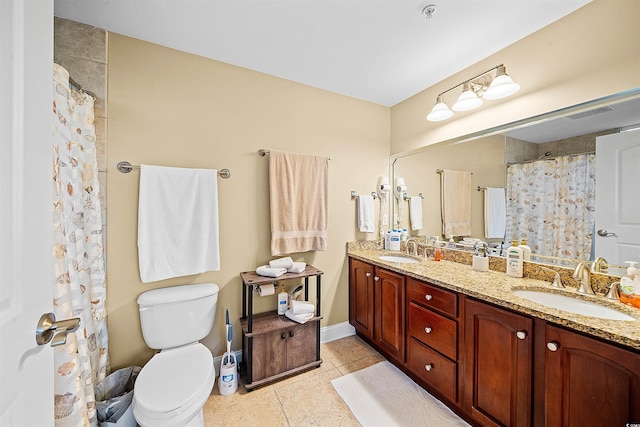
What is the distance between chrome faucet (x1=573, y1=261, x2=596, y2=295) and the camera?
1310 mm

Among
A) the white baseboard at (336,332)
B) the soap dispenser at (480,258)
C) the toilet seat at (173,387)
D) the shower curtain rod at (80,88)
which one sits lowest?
the white baseboard at (336,332)

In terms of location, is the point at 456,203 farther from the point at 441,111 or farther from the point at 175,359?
the point at 175,359

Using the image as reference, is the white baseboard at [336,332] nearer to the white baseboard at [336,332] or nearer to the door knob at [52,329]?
the white baseboard at [336,332]

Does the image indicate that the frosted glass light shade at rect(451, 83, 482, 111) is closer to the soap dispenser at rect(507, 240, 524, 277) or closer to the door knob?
the soap dispenser at rect(507, 240, 524, 277)

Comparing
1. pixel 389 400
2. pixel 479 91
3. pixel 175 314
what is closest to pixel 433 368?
pixel 389 400

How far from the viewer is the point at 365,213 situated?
2477 mm

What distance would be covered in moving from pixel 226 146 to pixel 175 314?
4.12 ft

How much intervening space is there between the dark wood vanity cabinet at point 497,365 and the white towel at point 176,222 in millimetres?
1699

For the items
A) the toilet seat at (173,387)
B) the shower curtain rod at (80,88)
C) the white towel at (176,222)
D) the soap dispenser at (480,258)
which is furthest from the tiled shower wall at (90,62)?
the soap dispenser at (480,258)

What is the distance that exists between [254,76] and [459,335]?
238 cm

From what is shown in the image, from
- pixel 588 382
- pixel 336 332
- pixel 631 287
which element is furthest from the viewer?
pixel 336 332

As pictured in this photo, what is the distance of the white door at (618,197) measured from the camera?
4.10 feet

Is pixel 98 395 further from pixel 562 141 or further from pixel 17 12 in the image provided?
pixel 562 141

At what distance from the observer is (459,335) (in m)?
1.42
